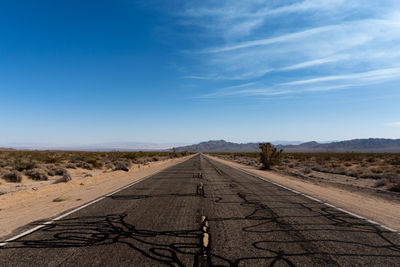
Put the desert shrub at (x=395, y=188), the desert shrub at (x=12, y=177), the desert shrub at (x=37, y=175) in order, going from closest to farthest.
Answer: the desert shrub at (x=395, y=188) < the desert shrub at (x=12, y=177) < the desert shrub at (x=37, y=175)

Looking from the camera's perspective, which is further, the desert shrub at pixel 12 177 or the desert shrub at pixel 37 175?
the desert shrub at pixel 37 175

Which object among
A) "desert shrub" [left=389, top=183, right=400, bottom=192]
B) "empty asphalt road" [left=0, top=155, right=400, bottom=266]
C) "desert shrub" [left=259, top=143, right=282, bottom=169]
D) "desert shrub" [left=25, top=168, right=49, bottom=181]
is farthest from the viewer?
"desert shrub" [left=259, top=143, right=282, bottom=169]

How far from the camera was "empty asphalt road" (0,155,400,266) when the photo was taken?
446 centimetres

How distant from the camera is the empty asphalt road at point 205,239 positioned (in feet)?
14.6

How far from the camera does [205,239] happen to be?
5.40 m

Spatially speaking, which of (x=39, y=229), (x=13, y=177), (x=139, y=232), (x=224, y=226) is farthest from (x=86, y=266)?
(x=13, y=177)

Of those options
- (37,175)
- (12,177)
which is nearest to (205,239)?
(12,177)

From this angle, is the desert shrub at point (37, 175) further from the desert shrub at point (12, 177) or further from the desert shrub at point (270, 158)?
the desert shrub at point (270, 158)

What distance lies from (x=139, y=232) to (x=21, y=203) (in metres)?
7.23

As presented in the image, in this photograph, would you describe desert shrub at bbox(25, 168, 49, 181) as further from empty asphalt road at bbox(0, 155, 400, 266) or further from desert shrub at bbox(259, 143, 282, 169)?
desert shrub at bbox(259, 143, 282, 169)

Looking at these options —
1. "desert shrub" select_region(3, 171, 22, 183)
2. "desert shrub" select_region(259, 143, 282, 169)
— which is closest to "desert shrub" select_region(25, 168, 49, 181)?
"desert shrub" select_region(3, 171, 22, 183)

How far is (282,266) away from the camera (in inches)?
167

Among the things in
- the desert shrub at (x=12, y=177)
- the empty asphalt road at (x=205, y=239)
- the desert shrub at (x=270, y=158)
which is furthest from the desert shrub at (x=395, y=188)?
the desert shrub at (x=12, y=177)

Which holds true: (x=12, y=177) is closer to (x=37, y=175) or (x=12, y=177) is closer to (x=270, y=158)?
(x=37, y=175)
